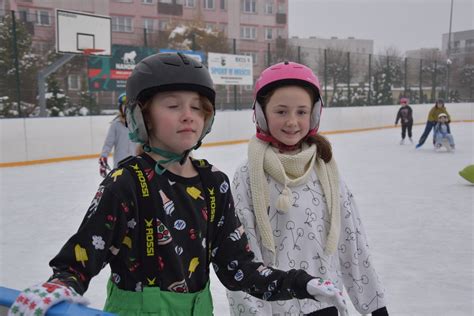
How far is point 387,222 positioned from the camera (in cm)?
468

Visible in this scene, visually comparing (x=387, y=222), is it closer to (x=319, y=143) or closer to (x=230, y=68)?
(x=319, y=143)

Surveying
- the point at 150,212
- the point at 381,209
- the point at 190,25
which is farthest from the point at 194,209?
the point at 190,25

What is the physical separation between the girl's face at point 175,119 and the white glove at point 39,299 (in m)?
0.42

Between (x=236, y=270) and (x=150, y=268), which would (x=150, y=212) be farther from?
(x=236, y=270)

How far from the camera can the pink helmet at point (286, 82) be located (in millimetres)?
1617

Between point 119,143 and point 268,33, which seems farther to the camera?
point 268,33

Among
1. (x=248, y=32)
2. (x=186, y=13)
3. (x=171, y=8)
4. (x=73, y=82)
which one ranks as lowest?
(x=73, y=82)

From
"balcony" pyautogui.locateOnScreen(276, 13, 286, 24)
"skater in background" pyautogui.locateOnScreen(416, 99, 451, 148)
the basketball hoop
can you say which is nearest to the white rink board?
the basketball hoop

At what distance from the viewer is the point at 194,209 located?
3.66 ft

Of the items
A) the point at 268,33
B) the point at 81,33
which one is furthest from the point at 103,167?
the point at 268,33

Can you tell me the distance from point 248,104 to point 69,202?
978 centimetres

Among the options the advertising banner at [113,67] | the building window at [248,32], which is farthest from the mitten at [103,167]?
the building window at [248,32]

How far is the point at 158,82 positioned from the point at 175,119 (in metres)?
0.09

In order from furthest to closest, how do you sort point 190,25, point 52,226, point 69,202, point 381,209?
point 190,25 → point 69,202 → point 381,209 → point 52,226
